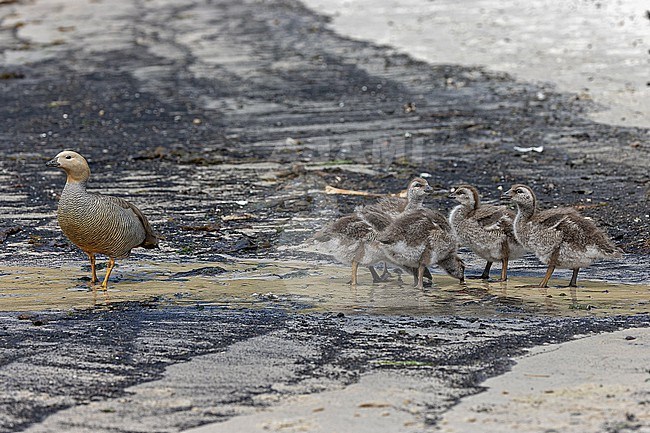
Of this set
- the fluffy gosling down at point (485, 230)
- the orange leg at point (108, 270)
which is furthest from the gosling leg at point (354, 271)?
the orange leg at point (108, 270)

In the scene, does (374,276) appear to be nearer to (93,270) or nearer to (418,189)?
(418,189)

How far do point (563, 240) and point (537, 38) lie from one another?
14.7m

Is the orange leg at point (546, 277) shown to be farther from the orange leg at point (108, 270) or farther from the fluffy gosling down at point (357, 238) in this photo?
the orange leg at point (108, 270)

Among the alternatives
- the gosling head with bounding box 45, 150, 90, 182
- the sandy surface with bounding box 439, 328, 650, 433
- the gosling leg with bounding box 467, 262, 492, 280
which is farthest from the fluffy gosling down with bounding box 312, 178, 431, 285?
the sandy surface with bounding box 439, 328, 650, 433

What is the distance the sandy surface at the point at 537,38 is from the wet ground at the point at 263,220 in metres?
0.69

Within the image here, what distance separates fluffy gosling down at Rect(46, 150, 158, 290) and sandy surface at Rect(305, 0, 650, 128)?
7.96m

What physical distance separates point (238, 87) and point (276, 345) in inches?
501

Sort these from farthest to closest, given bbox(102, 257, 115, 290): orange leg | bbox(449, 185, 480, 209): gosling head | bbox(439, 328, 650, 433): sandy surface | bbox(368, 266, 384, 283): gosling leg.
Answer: bbox(449, 185, 480, 209): gosling head
bbox(368, 266, 384, 283): gosling leg
bbox(102, 257, 115, 290): orange leg
bbox(439, 328, 650, 433): sandy surface

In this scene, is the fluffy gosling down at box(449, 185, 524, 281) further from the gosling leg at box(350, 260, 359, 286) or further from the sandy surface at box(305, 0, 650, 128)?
the sandy surface at box(305, 0, 650, 128)

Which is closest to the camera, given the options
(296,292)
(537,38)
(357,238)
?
(296,292)

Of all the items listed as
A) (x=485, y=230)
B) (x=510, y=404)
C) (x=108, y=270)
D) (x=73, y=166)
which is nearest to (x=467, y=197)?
(x=485, y=230)

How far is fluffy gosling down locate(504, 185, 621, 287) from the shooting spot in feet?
28.3

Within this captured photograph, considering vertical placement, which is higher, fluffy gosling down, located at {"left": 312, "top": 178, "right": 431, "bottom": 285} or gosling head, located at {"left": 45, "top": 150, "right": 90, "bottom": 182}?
gosling head, located at {"left": 45, "top": 150, "right": 90, "bottom": 182}

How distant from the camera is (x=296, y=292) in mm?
8297
